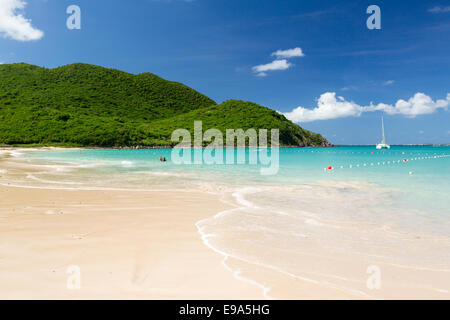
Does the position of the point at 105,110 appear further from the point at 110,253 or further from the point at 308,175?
the point at 110,253

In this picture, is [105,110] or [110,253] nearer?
[110,253]

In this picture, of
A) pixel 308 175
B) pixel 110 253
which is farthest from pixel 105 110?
pixel 110 253

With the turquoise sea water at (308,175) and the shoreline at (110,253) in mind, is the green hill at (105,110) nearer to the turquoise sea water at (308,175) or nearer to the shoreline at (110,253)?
the turquoise sea water at (308,175)

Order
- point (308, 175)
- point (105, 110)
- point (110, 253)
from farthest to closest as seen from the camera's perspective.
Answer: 1. point (105, 110)
2. point (308, 175)
3. point (110, 253)

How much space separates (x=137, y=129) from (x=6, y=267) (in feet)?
338

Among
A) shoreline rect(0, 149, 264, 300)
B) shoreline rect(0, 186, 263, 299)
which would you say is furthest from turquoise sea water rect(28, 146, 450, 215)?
shoreline rect(0, 186, 263, 299)

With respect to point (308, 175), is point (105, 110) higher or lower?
higher

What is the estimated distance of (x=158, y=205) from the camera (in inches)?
390

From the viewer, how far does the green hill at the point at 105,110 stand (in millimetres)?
88812

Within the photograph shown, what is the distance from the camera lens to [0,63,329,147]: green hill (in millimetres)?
88812

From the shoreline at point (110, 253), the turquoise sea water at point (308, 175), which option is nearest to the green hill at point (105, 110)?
the turquoise sea water at point (308, 175)

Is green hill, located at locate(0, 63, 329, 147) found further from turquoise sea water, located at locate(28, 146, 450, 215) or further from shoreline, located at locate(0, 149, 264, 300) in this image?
shoreline, located at locate(0, 149, 264, 300)

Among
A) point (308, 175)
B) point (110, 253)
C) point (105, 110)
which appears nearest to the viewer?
point (110, 253)

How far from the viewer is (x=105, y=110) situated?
126 m
